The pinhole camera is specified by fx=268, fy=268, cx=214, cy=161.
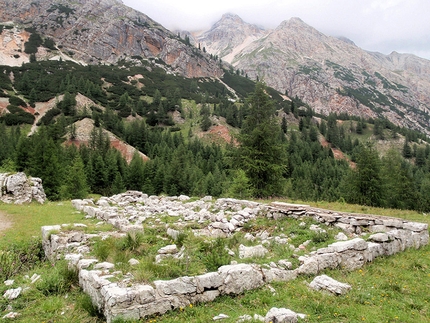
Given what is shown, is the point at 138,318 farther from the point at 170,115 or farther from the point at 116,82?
the point at 116,82

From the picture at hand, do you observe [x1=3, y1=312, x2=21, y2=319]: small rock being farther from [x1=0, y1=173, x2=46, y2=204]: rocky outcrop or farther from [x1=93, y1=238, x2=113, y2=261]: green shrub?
[x1=0, y1=173, x2=46, y2=204]: rocky outcrop

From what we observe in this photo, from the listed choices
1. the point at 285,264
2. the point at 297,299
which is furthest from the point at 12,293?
the point at 285,264

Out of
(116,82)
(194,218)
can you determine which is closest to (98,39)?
(116,82)

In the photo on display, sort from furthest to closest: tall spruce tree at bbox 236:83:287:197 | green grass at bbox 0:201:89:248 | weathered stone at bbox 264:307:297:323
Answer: tall spruce tree at bbox 236:83:287:197, green grass at bbox 0:201:89:248, weathered stone at bbox 264:307:297:323

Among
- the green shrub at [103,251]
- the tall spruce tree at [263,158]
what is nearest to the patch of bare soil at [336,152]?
the tall spruce tree at [263,158]

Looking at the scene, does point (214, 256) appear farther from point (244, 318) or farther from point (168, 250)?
point (244, 318)

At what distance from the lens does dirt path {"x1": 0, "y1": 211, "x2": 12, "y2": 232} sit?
1510cm

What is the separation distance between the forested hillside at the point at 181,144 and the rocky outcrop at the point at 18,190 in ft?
37.5

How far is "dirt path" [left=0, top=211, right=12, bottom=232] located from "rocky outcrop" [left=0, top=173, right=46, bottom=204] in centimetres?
682

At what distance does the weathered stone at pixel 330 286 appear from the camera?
23.4 feet

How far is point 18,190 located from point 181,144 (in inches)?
2707

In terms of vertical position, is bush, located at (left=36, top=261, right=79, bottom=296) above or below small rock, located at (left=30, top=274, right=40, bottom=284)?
above

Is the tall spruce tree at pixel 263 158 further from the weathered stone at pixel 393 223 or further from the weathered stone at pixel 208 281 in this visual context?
the weathered stone at pixel 208 281

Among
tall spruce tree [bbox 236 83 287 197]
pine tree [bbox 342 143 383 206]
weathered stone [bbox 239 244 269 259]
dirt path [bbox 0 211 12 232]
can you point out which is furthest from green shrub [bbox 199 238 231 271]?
pine tree [bbox 342 143 383 206]
